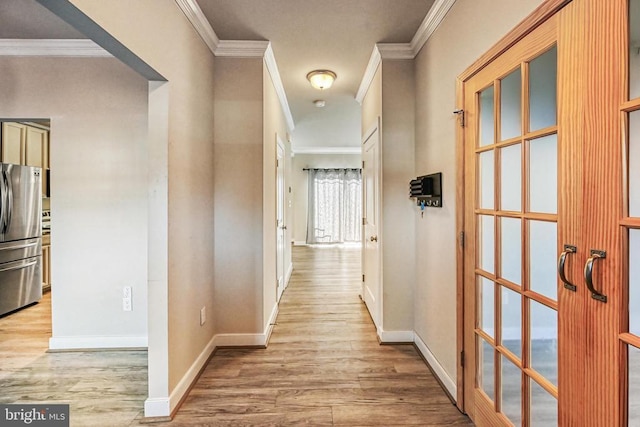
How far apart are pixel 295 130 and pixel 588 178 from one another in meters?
5.28

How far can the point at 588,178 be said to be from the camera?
39.3 inches

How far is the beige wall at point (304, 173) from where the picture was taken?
28.0 feet

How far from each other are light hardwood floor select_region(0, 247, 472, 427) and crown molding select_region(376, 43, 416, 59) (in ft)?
8.30

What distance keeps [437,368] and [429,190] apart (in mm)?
1272

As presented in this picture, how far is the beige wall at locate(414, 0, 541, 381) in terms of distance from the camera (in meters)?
1.67

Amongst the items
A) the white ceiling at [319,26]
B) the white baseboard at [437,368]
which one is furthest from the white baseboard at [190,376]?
the white ceiling at [319,26]

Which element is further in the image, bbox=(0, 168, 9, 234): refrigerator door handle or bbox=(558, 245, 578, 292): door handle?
bbox=(0, 168, 9, 234): refrigerator door handle

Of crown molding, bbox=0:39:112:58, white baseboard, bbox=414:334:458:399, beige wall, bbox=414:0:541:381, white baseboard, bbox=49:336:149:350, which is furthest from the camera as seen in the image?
white baseboard, bbox=49:336:149:350

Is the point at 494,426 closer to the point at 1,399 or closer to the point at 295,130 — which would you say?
the point at 1,399

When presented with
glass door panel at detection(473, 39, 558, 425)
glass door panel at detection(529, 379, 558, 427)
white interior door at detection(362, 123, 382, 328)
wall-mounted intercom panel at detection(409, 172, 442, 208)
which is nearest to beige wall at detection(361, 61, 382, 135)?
white interior door at detection(362, 123, 382, 328)

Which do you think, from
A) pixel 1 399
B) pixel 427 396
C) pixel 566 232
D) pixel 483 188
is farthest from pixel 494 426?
pixel 1 399

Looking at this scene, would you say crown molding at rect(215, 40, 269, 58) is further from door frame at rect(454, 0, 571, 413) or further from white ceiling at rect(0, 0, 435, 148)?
door frame at rect(454, 0, 571, 413)

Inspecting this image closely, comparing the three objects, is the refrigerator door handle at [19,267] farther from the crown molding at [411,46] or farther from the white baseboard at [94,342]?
the crown molding at [411,46]

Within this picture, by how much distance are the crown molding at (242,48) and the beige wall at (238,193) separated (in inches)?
1.6
